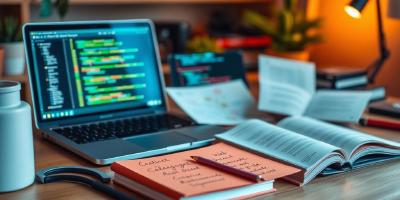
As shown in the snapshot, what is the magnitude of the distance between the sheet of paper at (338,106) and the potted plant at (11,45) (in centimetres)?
94

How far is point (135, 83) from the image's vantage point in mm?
1439


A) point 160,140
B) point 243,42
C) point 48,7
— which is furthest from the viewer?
point 243,42

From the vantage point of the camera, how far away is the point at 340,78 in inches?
67.6

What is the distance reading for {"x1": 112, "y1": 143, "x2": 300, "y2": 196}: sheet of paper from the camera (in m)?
0.91

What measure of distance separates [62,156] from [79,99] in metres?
0.22

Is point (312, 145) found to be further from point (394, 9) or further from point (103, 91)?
point (394, 9)

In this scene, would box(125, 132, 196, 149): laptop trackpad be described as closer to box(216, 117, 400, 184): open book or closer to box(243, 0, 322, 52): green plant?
box(216, 117, 400, 184): open book

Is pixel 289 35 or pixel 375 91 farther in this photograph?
pixel 289 35

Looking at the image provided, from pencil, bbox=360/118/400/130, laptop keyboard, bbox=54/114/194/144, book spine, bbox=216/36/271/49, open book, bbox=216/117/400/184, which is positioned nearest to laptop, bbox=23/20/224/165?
laptop keyboard, bbox=54/114/194/144

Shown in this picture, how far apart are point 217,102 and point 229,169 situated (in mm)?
554

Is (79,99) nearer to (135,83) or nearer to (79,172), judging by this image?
(135,83)

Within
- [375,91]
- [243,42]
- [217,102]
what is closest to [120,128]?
[217,102]

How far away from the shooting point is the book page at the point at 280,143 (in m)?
1.06

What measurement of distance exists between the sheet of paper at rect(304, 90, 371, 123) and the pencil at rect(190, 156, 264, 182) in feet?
1.74
